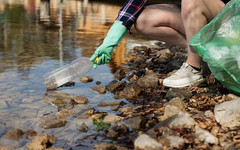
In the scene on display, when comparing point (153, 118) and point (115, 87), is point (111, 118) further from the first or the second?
point (115, 87)

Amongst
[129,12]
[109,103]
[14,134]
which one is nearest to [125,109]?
[109,103]

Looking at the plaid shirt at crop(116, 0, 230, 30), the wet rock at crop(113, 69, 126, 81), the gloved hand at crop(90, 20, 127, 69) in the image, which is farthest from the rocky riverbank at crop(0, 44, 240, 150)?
the plaid shirt at crop(116, 0, 230, 30)

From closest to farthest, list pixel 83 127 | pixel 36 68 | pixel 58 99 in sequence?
pixel 83 127 → pixel 58 99 → pixel 36 68

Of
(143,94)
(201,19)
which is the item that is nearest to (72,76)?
(143,94)

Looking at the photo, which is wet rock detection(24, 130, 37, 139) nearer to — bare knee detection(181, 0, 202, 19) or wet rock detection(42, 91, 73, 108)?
wet rock detection(42, 91, 73, 108)

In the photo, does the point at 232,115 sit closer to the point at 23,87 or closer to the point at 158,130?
the point at 158,130

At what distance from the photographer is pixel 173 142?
1734 millimetres

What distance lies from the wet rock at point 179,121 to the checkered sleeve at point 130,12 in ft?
3.91

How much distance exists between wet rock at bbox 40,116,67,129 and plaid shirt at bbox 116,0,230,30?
116cm

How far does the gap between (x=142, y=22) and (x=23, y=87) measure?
1.37m

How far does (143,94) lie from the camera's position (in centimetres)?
293

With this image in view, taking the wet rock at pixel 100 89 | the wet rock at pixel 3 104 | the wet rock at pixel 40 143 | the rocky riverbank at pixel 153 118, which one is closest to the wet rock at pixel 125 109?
the rocky riverbank at pixel 153 118

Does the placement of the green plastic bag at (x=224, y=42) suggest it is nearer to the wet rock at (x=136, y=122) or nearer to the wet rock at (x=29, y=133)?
the wet rock at (x=136, y=122)

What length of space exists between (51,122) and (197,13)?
152 cm
